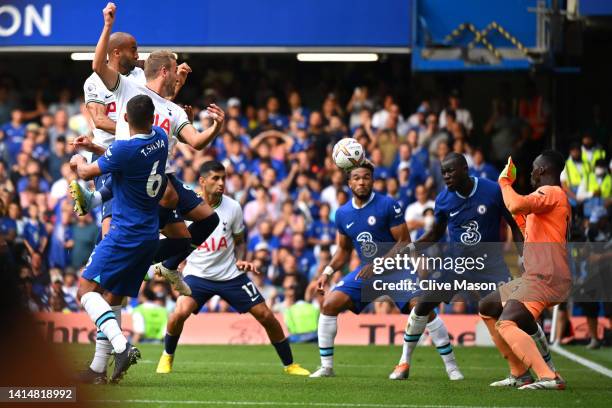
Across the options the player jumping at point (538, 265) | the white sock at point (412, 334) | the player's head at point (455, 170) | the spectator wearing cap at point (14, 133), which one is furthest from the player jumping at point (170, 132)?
the spectator wearing cap at point (14, 133)

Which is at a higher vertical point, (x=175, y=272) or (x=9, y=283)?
(x=9, y=283)

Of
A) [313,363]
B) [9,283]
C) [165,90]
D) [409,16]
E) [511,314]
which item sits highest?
[409,16]

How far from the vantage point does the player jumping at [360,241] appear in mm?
10172

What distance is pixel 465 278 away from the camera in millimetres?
10297

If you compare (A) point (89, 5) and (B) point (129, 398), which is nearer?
(B) point (129, 398)

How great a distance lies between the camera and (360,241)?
10.4 meters

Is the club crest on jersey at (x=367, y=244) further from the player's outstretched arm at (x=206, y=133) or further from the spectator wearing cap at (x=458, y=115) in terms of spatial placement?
the spectator wearing cap at (x=458, y=115)

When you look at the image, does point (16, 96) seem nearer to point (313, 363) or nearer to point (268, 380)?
point (313, 363)

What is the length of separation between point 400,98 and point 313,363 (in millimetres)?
9300

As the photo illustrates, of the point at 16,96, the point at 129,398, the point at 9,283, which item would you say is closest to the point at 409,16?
the point at 16,96

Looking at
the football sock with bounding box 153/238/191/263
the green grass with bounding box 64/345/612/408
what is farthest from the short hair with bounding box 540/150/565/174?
the football sock with bounding box 153/238/191/263

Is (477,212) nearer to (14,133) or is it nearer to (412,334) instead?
(412,334)

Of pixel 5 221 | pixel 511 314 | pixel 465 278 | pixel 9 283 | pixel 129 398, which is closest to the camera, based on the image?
pixel 9 283

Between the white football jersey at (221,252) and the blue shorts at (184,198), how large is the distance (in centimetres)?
183
